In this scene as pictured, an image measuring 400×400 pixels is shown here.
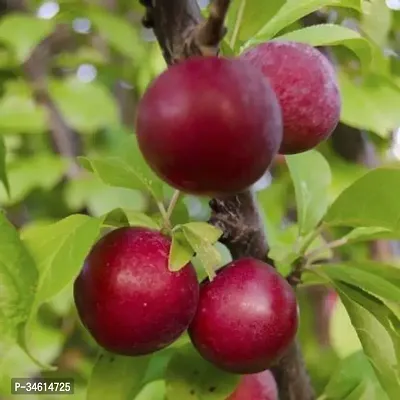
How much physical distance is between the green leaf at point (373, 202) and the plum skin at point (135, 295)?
0.57 feet

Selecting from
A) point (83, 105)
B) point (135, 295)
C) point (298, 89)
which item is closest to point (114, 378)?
point (135, 295)

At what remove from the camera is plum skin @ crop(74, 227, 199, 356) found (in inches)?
18.2

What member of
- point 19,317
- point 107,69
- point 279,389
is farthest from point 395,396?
point 107,69

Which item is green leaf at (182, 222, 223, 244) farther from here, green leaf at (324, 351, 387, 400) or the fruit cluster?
green leaf at (324, 351, 387, 400)

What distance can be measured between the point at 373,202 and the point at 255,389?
0.57ft

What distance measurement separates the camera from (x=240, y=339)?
0.48m

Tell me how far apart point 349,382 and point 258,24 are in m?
0.36

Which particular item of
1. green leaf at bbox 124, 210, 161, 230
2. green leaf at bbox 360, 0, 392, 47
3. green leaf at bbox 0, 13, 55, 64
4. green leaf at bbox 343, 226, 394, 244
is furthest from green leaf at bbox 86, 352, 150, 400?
green leaf at bbox 0, 13, 55, 64

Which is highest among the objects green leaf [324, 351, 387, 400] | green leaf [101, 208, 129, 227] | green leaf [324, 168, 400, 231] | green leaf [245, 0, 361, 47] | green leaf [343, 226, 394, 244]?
green leaf [245, 0, 361, 47]

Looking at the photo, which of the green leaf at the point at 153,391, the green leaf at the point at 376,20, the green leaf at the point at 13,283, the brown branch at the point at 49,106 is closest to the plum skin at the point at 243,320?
the green leaf at the point at 13,283

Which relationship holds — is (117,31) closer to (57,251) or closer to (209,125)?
(57,251)

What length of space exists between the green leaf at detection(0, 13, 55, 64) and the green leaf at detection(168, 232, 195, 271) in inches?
26.3

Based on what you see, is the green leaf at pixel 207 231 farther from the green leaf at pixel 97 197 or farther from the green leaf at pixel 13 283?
the green leaf at pixel 97 197

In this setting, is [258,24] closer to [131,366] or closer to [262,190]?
[131,366]
